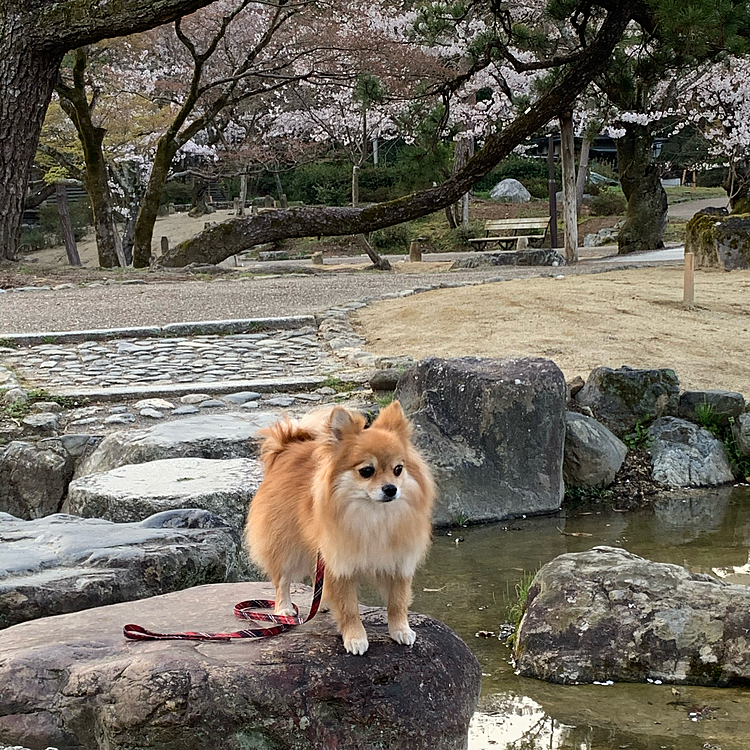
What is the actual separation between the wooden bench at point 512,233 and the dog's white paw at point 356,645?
25.0 m

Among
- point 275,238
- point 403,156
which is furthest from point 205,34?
point 403,156

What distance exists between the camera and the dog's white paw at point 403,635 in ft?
11.0

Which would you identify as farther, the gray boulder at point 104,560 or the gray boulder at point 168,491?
the gray boulder at point 168,491

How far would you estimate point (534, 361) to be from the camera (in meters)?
7.95

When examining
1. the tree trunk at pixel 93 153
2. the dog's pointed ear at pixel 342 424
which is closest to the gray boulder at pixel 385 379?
the dog's pointed ear at pixel 342 424

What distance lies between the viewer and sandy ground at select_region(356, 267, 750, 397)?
32.5 ft

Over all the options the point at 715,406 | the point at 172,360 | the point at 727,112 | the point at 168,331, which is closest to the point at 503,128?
the point at 168,331

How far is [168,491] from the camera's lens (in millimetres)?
5309

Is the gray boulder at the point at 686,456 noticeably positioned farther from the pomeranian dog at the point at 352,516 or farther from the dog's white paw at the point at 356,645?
the dog's white paw at the point at 356,645

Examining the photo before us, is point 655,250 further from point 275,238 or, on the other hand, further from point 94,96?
point 94,96

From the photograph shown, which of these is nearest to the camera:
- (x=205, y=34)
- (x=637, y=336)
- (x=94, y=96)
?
(x=637, y=336)

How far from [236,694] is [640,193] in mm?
21261

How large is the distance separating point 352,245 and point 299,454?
91.9 feet

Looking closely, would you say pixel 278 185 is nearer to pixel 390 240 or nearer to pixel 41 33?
pixel 390 240
